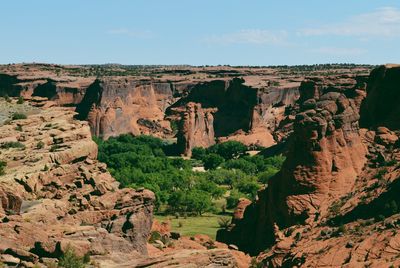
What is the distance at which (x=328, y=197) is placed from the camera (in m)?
56.3

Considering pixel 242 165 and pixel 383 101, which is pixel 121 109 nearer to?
pixel 242 165

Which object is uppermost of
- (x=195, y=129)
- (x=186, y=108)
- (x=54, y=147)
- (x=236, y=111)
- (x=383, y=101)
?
(x=383, y=101)

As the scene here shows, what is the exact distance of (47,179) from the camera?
50.7 meters

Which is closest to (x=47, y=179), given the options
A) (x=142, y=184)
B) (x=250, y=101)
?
(x=142, y=184)

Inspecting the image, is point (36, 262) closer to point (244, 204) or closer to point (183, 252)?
point (183, 252)

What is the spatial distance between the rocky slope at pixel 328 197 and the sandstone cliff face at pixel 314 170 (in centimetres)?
7

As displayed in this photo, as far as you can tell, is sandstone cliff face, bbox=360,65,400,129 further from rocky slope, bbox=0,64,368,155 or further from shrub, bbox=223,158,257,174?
rocky slope, bbox=0,64,368,155

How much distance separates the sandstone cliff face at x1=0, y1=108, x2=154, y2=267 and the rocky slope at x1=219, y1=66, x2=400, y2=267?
35.9 ft

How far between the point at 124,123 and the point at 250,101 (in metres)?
31.0

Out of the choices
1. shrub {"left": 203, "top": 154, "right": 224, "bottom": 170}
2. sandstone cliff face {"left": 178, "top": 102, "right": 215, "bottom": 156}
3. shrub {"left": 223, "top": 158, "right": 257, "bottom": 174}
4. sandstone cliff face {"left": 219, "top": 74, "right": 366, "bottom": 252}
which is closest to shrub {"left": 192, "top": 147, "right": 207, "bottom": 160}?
sandstone cliff face {"left": 178, "top": 102, "right": 215, "bottom": 156}

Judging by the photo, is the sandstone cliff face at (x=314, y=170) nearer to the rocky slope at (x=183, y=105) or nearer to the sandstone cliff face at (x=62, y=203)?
the sandstone cliff face at (x=62, y=203)

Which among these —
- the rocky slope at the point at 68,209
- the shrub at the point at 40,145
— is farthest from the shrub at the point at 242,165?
the shrub at the point at 40,145

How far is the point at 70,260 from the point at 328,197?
28.3 metres

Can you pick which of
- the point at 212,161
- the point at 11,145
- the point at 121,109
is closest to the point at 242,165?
the point at 212,161
